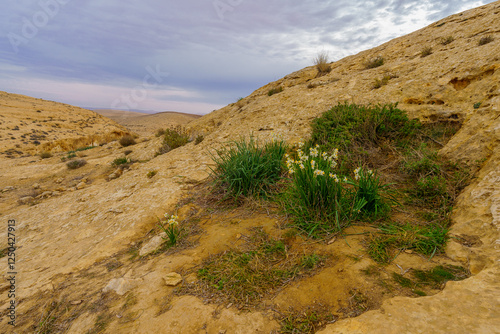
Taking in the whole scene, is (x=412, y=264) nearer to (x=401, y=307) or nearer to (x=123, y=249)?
(x=401, y=307)

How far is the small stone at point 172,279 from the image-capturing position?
7.28 feet

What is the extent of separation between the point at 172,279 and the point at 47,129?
25365 millimetres

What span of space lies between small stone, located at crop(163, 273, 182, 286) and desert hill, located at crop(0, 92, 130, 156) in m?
19.1

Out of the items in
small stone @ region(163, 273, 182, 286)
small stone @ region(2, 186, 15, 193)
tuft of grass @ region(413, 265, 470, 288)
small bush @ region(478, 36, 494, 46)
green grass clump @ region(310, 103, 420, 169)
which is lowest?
small stone @ region(2, 186, 15, 193)

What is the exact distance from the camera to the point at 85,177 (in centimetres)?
827

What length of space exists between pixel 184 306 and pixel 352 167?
3.14 m

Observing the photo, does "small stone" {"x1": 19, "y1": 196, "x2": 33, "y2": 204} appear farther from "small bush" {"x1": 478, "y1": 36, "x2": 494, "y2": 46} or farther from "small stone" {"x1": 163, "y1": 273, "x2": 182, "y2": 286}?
"small bush" {"x1": 478, "y1": 36, "x2": 494, "y2": 46}

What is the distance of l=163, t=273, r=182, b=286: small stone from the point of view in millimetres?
2219

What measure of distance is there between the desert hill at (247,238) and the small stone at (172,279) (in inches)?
0.8

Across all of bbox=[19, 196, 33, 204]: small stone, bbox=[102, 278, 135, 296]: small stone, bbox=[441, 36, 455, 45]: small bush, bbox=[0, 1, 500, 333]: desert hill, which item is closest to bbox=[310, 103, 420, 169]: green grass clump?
bbox=[0, 1, 500, 333]: desert hill

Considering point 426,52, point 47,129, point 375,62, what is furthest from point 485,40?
point 47,129

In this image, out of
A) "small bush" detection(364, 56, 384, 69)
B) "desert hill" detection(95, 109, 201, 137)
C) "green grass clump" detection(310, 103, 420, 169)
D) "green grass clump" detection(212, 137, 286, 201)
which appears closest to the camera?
"green grass clump" detection(212, 137, 286, 201)

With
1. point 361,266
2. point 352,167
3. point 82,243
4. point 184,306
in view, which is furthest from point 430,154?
point 82,243

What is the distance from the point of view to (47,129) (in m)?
20.2
